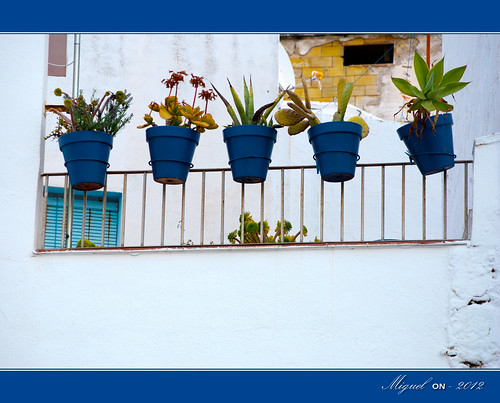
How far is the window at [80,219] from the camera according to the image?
349 inches

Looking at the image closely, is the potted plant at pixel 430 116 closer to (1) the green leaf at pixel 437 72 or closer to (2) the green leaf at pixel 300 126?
(1) the green leaf at pixel 437 72

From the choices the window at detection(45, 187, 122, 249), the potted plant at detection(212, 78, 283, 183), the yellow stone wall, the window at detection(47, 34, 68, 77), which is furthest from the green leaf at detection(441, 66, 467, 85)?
the yellow stone wall

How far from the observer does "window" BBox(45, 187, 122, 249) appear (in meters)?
8.88

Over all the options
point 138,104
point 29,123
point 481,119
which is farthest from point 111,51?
point 481,119

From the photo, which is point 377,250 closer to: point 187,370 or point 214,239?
point 187,370

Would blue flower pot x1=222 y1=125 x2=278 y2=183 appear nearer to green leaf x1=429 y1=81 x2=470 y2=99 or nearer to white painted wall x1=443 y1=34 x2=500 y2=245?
green leaf x1=429 y1=81 x2=470 y2=99

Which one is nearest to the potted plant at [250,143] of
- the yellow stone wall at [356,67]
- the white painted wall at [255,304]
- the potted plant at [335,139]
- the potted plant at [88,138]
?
the potted plant at [335,139]

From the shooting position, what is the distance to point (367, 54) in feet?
45.0

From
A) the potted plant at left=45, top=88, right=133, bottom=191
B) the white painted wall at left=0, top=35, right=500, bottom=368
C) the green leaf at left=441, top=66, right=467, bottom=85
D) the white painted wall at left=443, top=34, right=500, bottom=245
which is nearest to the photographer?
the white painted wall at left=0, top=35, right=500, bottom=368

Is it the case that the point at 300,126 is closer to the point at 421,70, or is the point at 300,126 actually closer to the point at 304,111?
the point at 304,111

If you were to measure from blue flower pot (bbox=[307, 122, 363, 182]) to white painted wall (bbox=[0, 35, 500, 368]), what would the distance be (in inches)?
20.0

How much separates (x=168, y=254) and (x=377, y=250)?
1304 mm

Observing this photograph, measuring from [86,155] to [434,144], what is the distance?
7.27ft

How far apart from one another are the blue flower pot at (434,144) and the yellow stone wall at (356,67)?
6.79m
